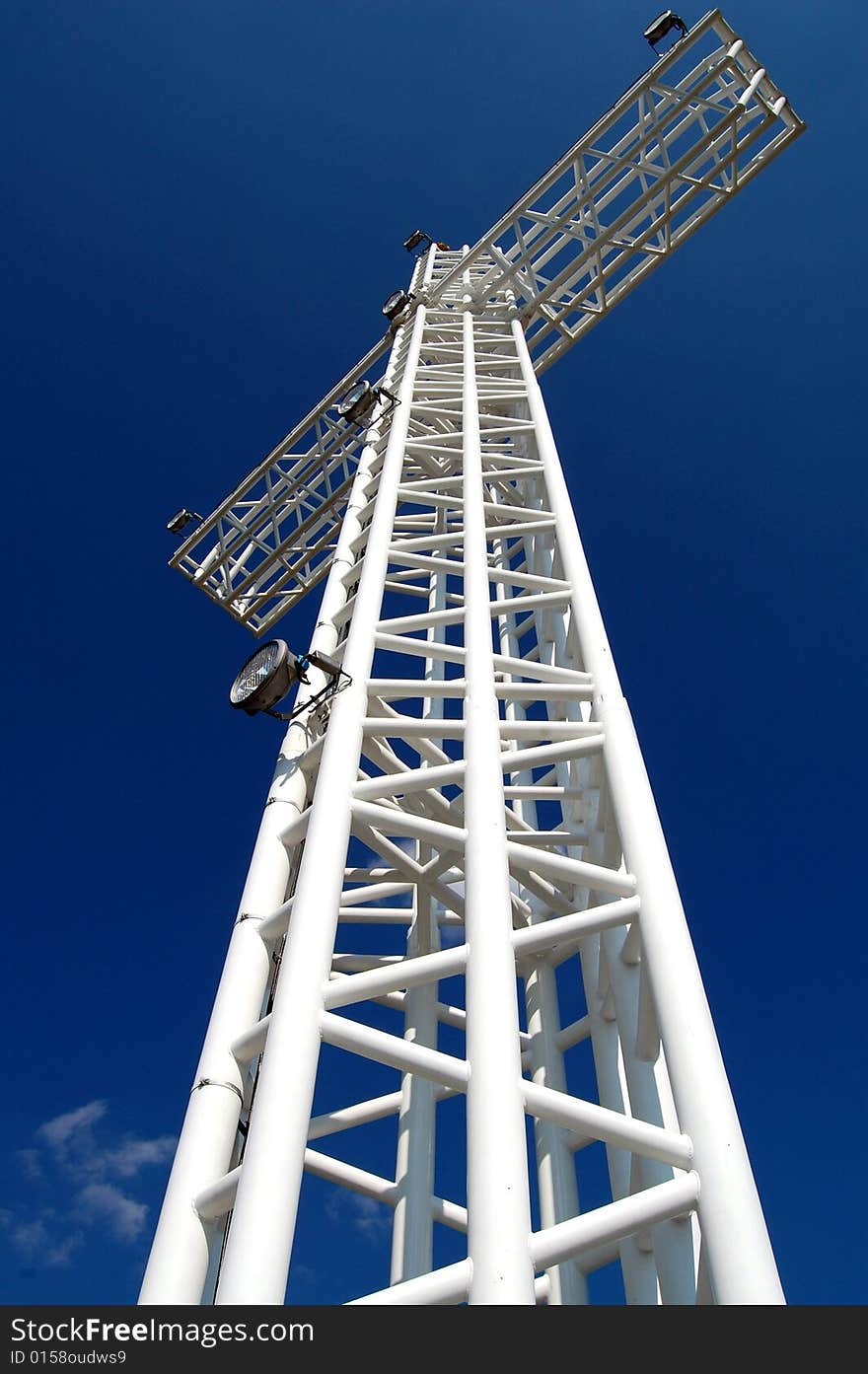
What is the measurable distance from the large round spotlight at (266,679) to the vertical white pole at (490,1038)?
4.88 feet

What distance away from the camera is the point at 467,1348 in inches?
116

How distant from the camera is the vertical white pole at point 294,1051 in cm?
341

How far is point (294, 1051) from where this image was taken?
160 inches

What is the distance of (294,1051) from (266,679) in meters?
3.52

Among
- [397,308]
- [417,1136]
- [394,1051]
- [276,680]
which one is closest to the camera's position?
[394,1051]

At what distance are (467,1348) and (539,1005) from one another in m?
4.07

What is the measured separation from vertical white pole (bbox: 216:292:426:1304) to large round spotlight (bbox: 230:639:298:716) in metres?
0.76

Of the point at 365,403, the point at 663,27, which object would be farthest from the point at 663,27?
the point at 365,403

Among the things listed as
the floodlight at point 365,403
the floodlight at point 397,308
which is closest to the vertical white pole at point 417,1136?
the floodlight at point 365,403

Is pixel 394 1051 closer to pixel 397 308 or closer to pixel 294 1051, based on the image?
pixel 294 1051

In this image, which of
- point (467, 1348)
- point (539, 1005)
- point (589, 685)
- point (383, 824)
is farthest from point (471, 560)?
point (467, 1348)

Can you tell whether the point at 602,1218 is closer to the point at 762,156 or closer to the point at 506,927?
the point at 506,927

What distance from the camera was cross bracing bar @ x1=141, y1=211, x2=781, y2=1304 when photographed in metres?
3.53

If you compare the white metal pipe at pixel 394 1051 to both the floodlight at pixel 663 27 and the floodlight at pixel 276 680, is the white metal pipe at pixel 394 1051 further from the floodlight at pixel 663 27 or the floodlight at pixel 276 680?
the floodlight at pixel 663 27
